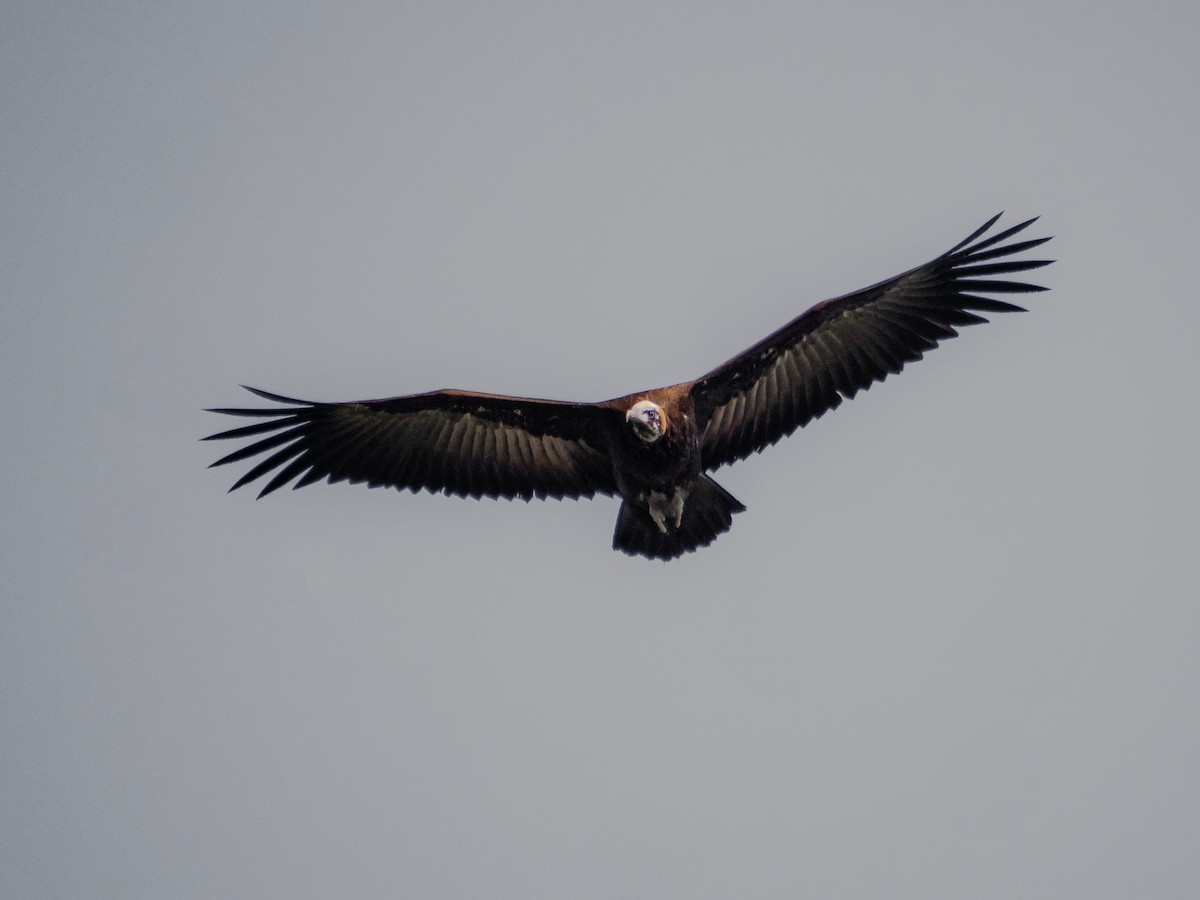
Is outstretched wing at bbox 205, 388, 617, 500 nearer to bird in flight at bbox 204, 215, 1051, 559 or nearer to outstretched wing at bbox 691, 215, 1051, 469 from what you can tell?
bird in flight at bbox 204, 215, 1051, 559

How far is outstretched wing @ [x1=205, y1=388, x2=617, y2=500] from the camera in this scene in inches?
458

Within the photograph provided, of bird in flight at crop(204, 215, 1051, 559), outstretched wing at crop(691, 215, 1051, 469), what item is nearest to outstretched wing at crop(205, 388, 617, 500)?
bird in flight at crop(204, 215, 1051, 559)

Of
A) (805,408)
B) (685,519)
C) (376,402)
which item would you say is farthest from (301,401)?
(805,408)

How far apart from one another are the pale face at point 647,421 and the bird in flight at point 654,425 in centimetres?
1

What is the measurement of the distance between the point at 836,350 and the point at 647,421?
6.10ft

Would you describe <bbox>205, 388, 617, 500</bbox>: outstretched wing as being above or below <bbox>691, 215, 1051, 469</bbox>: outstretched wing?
below

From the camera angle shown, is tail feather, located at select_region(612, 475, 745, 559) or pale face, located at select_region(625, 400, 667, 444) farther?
tail feather, located at select_region(612, 475, 745, 559)

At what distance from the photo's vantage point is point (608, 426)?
11438 millimetres

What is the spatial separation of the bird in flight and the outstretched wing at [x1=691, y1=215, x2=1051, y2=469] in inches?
0.4

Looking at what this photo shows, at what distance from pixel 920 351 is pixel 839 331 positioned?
66cm

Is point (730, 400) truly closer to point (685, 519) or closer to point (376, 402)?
point (685, 519)

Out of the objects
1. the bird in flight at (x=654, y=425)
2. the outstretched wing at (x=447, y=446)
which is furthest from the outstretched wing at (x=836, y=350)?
the outstretched wing at (x=447, y=446)

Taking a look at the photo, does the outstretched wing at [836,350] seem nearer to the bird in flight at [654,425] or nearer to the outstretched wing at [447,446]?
the bird in flight at [654,425]

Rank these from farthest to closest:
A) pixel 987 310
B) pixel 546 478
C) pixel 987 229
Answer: pixel 546 478, pixel 987 310, pixel 987 229
